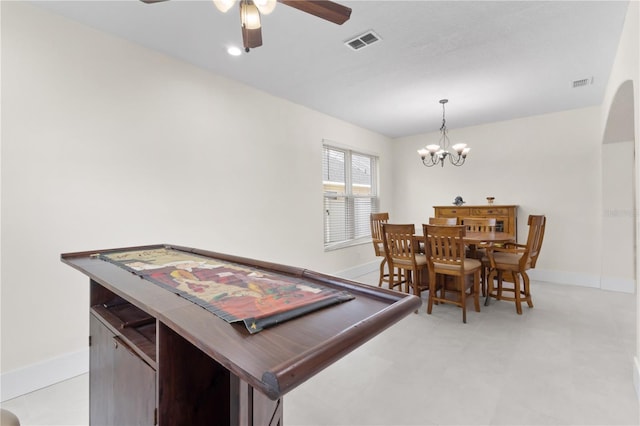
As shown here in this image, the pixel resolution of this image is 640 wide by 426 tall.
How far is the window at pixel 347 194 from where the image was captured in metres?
4.62

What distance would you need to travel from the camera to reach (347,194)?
5.01 meters

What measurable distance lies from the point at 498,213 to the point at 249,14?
183 inches

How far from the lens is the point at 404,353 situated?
2412mm

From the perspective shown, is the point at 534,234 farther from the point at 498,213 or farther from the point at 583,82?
the point at 583,82

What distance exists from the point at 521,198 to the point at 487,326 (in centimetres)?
285

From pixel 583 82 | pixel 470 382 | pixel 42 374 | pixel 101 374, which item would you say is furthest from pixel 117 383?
pixel 583 82

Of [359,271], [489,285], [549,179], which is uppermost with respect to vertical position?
[549,179]

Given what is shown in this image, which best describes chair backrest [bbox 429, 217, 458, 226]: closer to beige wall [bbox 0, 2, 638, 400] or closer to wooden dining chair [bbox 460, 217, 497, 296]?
wooden dining chair [bbox 460, 217, 497, 296]

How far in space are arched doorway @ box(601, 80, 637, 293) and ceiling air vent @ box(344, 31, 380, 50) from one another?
11.7 feet

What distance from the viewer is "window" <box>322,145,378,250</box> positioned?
4621mm

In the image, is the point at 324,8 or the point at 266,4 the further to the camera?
the point at 324,8

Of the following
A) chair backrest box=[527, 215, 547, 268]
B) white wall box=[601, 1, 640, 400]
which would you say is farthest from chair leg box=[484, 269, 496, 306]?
white wall box=[601, 1, 640, 400]

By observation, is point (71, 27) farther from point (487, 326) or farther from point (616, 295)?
point (616, 295)

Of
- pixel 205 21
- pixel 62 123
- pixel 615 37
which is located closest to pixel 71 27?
pixel 62 123
